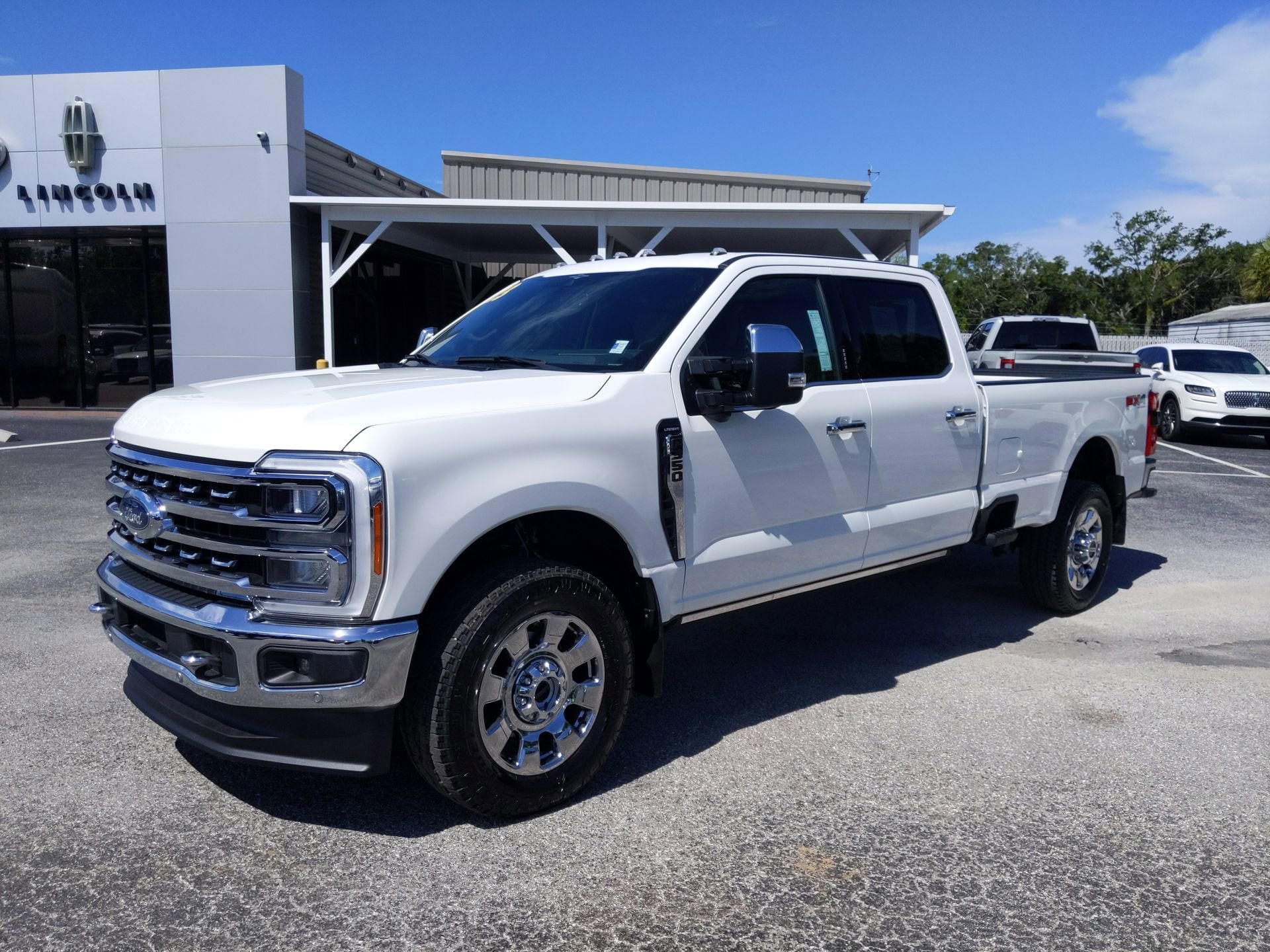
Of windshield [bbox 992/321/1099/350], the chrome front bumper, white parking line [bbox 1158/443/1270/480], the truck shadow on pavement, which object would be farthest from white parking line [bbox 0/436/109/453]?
white parking line [bbox 1158/443/1270/480]

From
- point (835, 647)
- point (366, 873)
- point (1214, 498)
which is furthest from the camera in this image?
point (1214, 498)

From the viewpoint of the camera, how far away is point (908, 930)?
9.87 ft

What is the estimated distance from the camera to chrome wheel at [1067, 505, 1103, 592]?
6.41 meters

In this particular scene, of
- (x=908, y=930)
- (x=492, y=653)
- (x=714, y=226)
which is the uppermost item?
(x=714, y=226)

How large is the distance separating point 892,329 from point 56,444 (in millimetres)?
12843

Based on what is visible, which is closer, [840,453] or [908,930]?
[908,930]

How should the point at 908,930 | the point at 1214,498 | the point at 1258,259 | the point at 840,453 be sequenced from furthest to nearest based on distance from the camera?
1. the point at 1258,259
2. the point at 1214,498
3. the point at 840,453
4. the point at 908,930

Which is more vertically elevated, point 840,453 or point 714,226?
point 714,226

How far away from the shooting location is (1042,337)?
1642 cm

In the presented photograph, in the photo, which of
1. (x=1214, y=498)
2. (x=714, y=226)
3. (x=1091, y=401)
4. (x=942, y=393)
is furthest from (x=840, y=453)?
(x=714, y=226)

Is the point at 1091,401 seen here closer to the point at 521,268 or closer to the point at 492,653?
the point at 492,653

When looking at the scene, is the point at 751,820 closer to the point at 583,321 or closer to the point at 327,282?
the point at 583,321

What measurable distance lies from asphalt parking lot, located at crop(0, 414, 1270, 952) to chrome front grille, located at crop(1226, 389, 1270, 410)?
12.4 meters

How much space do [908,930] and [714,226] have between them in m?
14.7
